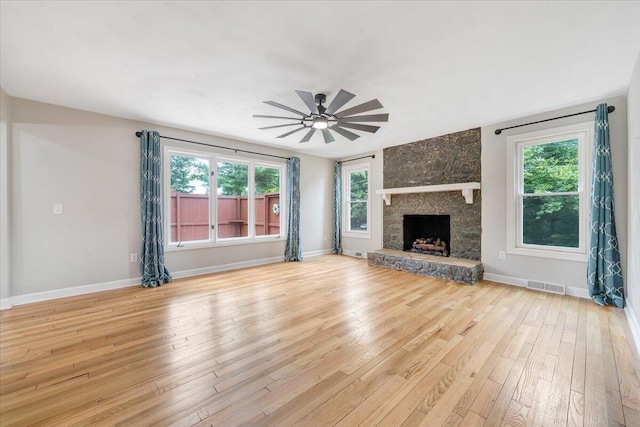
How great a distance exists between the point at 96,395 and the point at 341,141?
187 inches

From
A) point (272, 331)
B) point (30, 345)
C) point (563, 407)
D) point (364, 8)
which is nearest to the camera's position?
point (563, 407)

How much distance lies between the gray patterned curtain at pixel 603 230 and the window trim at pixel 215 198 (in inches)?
197

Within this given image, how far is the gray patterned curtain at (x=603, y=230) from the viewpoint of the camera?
312cm

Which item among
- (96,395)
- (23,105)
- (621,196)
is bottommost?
(96,395)

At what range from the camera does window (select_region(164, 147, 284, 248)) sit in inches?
179

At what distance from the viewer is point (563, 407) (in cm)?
153

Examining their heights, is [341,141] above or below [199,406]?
above

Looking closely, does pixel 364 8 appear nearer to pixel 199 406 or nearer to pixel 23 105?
pixel 199 406

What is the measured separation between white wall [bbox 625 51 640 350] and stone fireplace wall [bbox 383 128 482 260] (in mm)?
1668

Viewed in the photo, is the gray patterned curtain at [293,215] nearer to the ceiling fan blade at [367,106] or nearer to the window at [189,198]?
the window at [189,198]

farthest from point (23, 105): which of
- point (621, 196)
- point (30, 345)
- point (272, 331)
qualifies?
point (621, 196)

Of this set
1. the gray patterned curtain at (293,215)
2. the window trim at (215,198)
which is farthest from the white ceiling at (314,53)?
the gray patterned curtain at (293,215)

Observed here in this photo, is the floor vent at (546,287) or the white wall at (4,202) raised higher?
the white wall at (4,202)

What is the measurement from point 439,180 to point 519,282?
2.08 metres
